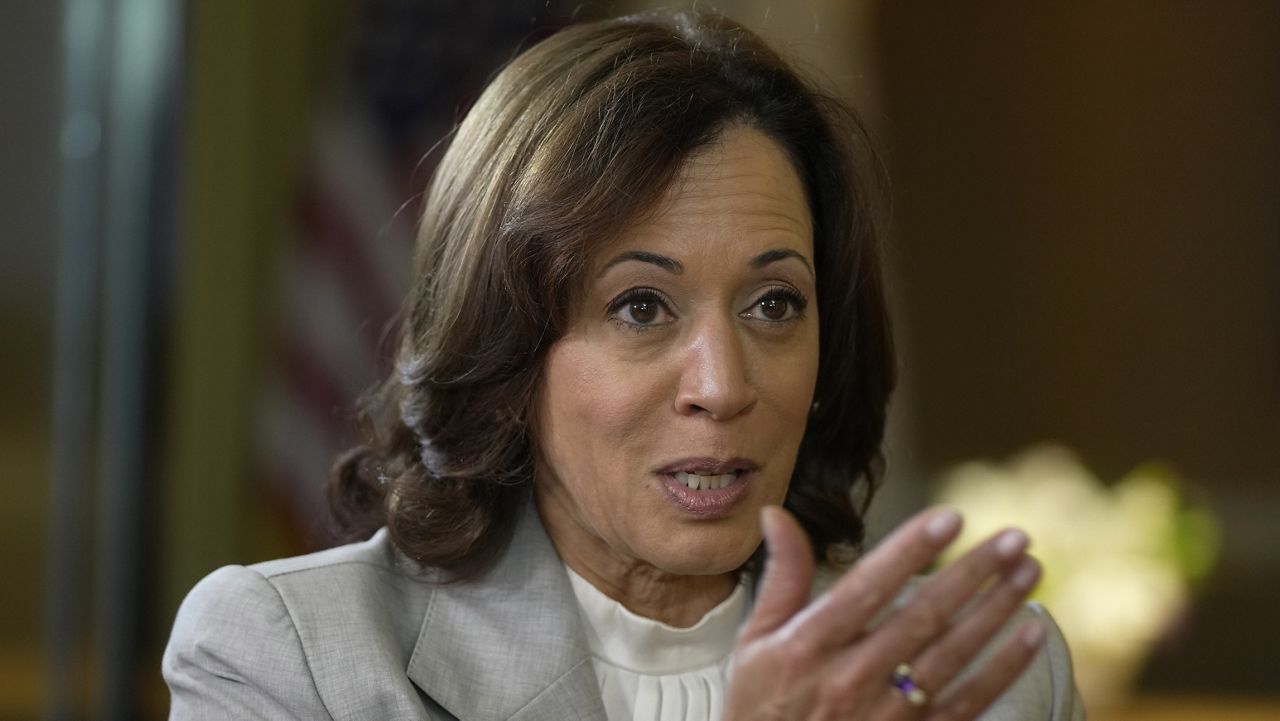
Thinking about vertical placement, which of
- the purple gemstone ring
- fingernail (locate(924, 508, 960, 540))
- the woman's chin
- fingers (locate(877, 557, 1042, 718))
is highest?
fingernail (locate(924, 508, 960, 540))

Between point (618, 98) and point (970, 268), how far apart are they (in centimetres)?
374

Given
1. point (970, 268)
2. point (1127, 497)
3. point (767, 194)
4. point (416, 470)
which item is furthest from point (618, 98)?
point (970, 268)

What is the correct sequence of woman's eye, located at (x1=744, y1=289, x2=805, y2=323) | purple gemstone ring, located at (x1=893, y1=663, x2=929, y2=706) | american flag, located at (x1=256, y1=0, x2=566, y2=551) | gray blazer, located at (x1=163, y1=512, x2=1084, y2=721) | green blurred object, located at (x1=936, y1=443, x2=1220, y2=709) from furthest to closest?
1. american flag, located at (x1=256, y1=0, x2=566, y2=551)
2. green blurred object, located at (x1=936, y1=443, x2=1220, y2=709)
3. woman's eye, located at (x1=744, y1=289, x2=805, y2=323)
4. gray blazer, located at (x1=163, y1=512, x2=1084, y2=721)
5. purple gemstone ring, located at (x1=893, y1=663, x2=929, y2=706)

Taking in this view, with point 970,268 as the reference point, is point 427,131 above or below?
above

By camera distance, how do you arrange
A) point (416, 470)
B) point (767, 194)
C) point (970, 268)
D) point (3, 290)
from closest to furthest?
point (767, 194) < point (416, 470) < point (3, 290) < point (970, 268)

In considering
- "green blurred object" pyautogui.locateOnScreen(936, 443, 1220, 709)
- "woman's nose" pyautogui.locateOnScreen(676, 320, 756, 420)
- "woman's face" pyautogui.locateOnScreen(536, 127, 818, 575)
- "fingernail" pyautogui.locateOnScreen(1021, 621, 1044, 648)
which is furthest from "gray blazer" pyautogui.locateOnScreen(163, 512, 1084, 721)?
"green blurred object" pyautogui.locateOnScreen(936, 443, 1220, 709)

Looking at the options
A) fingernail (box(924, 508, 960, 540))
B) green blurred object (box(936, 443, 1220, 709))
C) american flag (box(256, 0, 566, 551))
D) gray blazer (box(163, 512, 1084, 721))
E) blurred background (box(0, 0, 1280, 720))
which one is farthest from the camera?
american flag (box(256, 0, 566, 551))

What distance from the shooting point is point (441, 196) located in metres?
1.81

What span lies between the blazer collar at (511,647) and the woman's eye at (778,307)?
0.38 meters

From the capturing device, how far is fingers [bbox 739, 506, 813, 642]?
1217 mm

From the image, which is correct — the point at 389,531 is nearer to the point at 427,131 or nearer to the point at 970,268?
the point at 427,131

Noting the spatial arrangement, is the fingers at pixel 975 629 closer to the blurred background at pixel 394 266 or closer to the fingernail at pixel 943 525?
the fingernail at pixel 943 525

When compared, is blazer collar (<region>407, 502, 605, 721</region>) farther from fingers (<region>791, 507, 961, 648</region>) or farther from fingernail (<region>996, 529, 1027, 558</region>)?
fingernail (<region>996, 529, 1027, 558</region>)

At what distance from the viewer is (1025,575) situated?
125 cm
